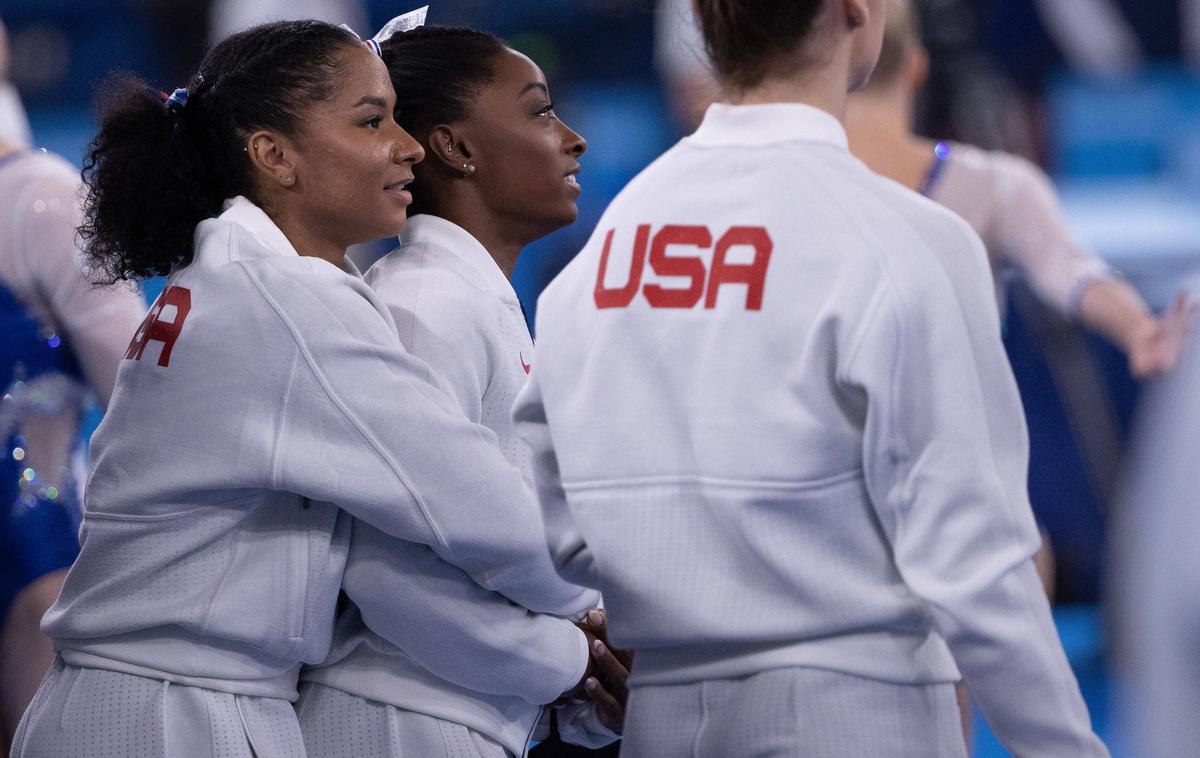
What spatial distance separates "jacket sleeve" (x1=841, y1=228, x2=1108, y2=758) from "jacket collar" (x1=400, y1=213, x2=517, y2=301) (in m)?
0.75

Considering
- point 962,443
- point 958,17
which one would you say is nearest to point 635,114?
point 958,17

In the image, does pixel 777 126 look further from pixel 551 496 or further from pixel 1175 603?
pixel 1175 603

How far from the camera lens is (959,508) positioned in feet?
4.36

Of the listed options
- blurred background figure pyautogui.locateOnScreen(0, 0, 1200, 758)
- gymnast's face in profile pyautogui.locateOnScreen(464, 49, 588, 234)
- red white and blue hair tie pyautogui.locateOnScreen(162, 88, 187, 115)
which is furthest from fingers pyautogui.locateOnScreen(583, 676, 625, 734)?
blurred background figure pyautogui.locateOnScreen(0, 0, 1200, 758)

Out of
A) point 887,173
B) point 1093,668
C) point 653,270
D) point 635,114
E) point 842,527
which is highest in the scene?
point 653,270

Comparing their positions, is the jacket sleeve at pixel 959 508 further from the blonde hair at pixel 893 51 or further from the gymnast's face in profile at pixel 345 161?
the blonde hair at pixel 893 51

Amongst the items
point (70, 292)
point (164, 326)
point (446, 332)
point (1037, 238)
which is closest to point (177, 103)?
point (164, 326)

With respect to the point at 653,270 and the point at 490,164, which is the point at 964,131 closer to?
the point at 490,164

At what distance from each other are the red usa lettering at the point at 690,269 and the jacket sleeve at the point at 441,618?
0.47 m

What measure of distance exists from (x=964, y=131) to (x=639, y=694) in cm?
407

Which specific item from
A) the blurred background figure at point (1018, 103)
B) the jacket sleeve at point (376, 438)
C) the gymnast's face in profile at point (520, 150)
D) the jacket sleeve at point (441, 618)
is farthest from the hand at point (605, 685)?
the blurred background figure at point (1018, 103)

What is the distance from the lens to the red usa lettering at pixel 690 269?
1.40 m

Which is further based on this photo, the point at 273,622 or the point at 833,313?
the point at 273,622

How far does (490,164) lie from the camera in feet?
6.88
